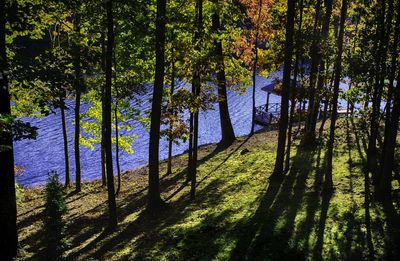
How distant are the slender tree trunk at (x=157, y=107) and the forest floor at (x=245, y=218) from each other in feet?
2.67

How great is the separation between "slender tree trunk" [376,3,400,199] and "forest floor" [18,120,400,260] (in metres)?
0.57

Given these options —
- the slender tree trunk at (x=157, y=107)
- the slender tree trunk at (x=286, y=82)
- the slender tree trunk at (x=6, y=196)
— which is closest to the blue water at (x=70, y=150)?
the slender tree trunk at (x=157, y=107)

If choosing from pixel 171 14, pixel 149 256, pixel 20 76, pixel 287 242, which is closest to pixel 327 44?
pixel 171 14

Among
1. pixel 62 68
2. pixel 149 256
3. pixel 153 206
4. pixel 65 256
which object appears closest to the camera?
pixel 62 68

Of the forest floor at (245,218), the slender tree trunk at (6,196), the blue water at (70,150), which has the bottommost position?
the blue water at (70,150)

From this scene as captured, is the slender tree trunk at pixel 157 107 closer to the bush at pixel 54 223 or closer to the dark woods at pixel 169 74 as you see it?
the dark woods at pixel 169 74

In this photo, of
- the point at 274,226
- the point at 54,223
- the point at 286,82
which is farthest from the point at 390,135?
the point at 54,223

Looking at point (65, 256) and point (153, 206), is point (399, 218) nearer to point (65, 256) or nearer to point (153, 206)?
point (153, 206)

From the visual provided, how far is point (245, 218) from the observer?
1384 cm

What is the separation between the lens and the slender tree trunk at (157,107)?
14625 millimetres

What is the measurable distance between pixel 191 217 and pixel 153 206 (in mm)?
2178

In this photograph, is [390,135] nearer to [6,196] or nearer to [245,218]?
[245,218]

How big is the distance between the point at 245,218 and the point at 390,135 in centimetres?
552

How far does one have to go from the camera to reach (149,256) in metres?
12.1
